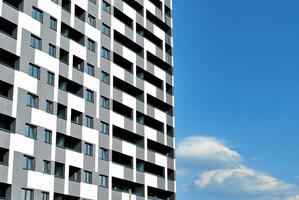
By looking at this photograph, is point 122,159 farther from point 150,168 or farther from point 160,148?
point 160,148

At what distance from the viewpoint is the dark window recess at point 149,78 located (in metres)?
→ 86.0

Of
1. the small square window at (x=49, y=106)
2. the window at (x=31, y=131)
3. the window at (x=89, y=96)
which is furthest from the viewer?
the window at (x=89, y=96)

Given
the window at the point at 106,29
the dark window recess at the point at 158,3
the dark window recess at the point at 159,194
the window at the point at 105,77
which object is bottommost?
the dark window recess at the point at 159,194

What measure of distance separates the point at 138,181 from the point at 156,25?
28875 millimetres

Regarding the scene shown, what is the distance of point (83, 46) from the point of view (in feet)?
237

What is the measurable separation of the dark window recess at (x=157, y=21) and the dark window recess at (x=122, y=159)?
25.4 meters

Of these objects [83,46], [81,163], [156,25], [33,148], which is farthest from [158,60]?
[33,148]

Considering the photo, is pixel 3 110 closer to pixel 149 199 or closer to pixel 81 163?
pixel 81 163

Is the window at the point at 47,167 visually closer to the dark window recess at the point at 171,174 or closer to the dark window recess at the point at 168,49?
the dark window recess at the point at 171,174

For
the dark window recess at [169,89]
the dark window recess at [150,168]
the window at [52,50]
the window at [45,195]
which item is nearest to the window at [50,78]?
the window at [52,50]

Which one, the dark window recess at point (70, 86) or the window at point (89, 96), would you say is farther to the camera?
the window at point (89, 96)

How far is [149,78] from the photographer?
89312 mm

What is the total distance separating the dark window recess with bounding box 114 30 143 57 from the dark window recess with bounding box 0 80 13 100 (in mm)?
25080

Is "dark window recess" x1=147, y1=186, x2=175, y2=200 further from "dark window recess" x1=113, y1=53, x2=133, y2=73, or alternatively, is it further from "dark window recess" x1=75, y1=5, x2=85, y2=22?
"dark window recess" x1=75, y1=5, x2=85, y2=22
